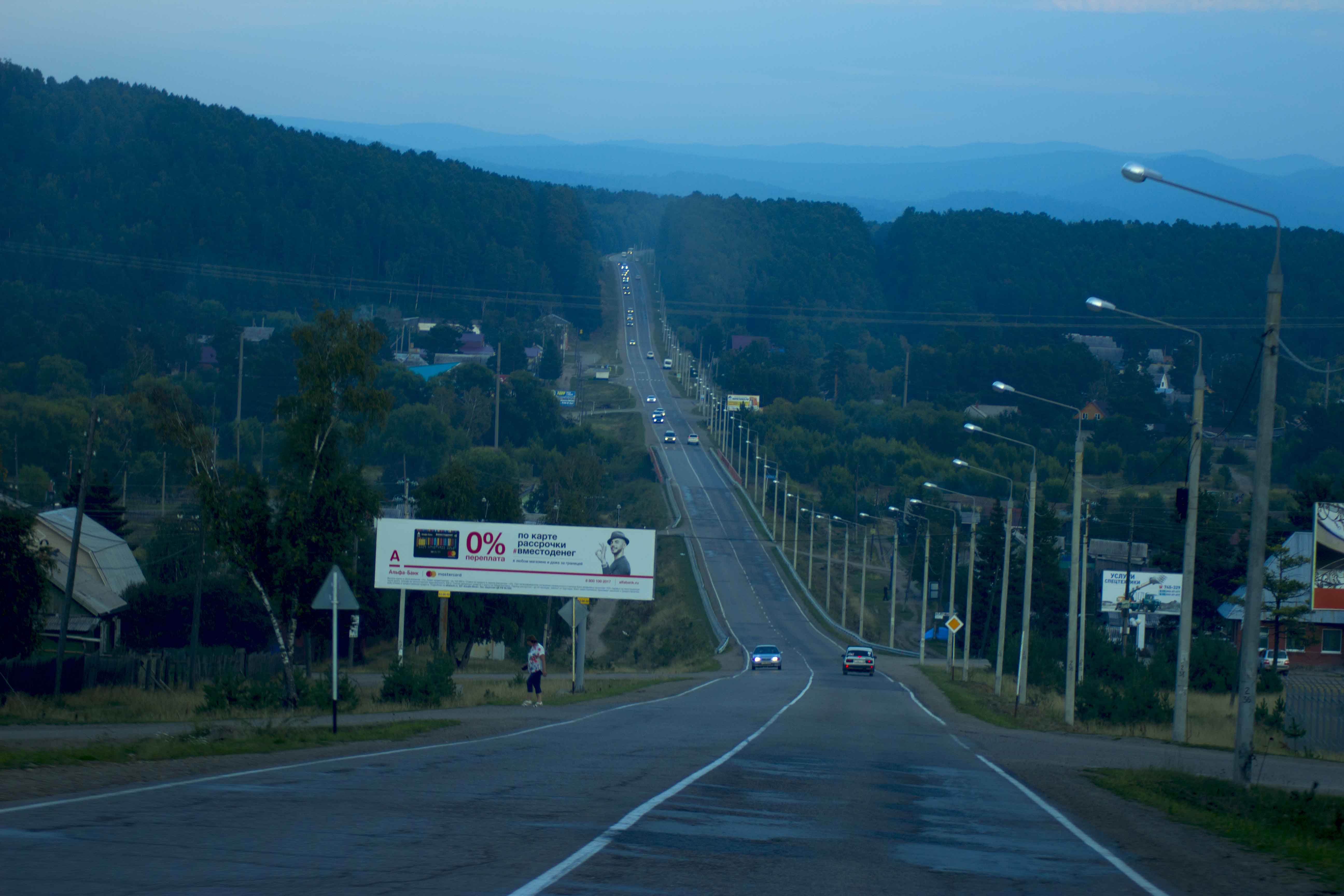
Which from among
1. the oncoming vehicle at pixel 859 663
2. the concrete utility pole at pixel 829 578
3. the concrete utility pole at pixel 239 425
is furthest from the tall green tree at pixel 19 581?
the concrete utility pole at pixel 239 425

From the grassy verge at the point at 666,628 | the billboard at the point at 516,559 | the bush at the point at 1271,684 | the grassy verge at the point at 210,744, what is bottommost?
the grassy verge at the point at 666,628

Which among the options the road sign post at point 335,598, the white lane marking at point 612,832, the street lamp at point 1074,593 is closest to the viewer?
the white lane marking at point 612,832

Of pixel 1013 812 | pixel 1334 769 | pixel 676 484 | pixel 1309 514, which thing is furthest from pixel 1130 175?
pixel 676 484

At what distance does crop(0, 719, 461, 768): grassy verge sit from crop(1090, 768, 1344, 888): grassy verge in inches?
394

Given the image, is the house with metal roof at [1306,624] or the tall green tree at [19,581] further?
the house with metal roof at [1306,624]

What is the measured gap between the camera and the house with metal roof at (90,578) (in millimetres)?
48656

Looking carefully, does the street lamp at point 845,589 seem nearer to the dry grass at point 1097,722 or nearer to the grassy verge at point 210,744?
the dry grass at point 1097,722

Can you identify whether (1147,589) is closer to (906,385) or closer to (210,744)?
(210,744)

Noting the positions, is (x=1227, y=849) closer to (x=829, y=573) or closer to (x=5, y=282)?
(x=829, y=573)

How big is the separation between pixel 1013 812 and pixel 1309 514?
168 feet

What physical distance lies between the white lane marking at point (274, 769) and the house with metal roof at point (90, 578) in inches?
1223

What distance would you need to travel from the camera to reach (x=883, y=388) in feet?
589

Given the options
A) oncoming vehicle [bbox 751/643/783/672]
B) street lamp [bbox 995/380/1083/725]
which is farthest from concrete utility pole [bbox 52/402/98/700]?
oncoming vehicle [bbox 751/643/783/672]

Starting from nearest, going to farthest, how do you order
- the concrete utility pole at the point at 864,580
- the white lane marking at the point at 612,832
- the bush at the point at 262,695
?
1. the white lane marking at the point at 612,832
2. the bush at the point at 262,695
3. the concrete utility pole at the point at 864,580
